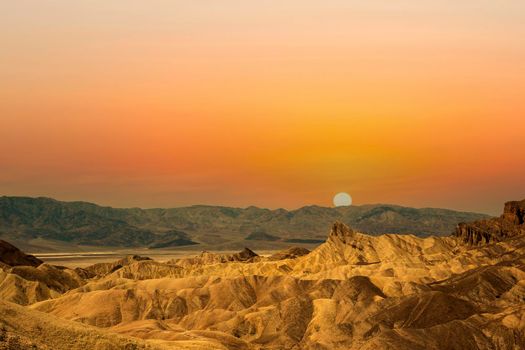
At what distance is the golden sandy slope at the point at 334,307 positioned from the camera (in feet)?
360

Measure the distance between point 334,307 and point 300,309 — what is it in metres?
5.99

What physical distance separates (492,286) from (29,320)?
3728 inches

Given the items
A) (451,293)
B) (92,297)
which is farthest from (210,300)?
(451,293)

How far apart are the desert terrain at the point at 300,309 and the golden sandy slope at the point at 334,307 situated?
224 millimetres

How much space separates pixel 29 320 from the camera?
74125mm

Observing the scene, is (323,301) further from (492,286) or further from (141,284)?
(141,284)

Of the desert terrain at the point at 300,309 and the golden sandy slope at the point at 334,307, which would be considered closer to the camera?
the desert terrain at the point at 300,309

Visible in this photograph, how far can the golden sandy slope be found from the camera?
10962cm

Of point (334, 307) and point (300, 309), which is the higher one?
point (334, 307)

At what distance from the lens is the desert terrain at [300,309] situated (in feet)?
274

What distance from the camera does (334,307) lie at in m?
135

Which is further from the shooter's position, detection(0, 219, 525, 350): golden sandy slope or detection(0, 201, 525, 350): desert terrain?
detection(0, 219, 525, 350): golden sandy slope

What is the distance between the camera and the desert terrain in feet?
274

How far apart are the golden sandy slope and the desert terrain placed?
224 millimetres
